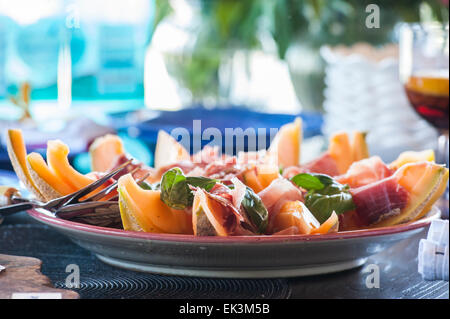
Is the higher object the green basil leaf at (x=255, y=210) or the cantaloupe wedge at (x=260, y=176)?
the cantaloupe wedge at (x=260, y=176)

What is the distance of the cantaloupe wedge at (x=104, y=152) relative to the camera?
0.56 m

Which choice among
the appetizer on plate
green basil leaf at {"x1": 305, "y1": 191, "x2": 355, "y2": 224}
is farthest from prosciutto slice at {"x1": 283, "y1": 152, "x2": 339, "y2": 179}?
green basil leaf at {"x1": 305, "y1": 191, "x2": 355, "y2": 224}

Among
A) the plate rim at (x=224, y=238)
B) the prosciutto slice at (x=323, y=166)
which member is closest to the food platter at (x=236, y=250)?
the plate rim at (x=224, y=238)

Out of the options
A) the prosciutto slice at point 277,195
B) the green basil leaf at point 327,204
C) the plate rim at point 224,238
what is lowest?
the plate rim at point 224,238

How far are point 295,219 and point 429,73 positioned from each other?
330mm

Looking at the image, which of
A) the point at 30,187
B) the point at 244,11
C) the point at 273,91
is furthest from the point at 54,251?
the point at 273,91

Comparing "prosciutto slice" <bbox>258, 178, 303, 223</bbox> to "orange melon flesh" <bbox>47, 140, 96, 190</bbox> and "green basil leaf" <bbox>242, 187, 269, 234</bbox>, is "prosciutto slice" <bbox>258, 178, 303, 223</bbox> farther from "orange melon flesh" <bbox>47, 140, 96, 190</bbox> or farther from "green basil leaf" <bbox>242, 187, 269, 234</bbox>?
"orange melon flesh" <bbox>47, 140, 96, 190</bbox>

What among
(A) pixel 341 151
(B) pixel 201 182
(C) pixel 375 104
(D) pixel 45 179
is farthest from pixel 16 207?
(C) pixel 375 104

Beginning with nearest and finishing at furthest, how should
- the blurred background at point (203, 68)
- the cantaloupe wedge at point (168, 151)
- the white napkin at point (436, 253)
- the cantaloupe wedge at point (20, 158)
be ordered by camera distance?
1. the white napkin at point (436, 253)
2. the cantaloupe wedge at point (20, 158)
3. the cantaloupe wedge at point (168, 151)
4. the blurred background at point (203, 68)

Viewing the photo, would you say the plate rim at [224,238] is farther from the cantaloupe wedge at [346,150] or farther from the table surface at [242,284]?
the cantaloupe wedge at [346,150]

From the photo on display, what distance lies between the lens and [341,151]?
1.79 feet

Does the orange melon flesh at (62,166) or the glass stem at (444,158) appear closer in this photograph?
the orange melon flesh at (62,166)

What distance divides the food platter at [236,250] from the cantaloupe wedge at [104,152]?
137 millimetres

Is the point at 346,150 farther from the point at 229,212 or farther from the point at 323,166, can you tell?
the point at 229,212
